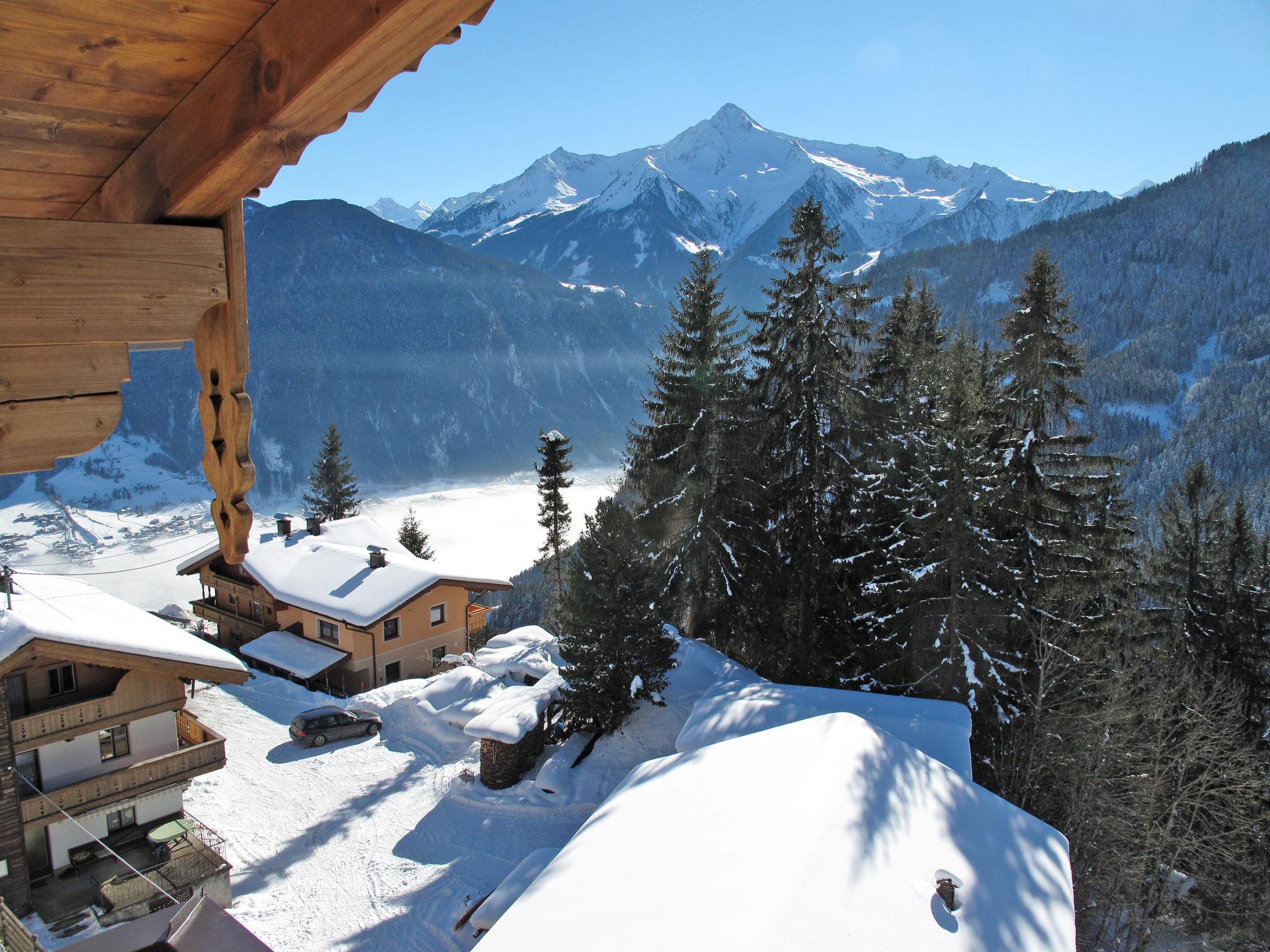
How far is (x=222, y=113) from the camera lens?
A: 95.6 inches

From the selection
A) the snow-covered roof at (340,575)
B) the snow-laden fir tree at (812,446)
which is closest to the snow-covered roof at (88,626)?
the snow-covered roof at (340,575)

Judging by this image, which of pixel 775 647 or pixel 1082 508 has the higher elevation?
pixel 1082 508

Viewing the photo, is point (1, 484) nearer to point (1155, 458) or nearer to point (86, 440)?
point (86, 440)

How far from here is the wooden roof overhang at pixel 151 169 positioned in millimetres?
2102

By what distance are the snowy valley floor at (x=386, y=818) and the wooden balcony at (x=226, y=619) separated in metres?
8.31

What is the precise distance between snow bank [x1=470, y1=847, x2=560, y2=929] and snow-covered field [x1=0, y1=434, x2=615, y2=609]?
8578cm

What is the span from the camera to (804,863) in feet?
26.8

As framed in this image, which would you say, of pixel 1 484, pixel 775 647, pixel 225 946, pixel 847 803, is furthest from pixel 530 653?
pixel 1 484

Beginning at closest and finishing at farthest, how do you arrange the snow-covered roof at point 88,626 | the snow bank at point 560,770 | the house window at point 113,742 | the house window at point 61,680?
the snow-covered roof at point 88,626, the house window at point 61,680, the house window at point 113,742, the snow bank at point 560,770

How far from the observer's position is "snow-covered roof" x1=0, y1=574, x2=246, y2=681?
15227 millimetres

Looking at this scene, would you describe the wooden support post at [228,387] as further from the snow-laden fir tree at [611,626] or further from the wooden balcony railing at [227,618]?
the wooden balcony railing at [227,618]

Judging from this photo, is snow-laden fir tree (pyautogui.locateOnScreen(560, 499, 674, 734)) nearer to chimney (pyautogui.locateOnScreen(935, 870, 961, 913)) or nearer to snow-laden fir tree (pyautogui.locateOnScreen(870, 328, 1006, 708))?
snow-laden fir tree (pyautogui.locateOnScreen(870, 328, 1006, 708))

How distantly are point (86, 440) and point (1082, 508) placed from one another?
23.6 meters

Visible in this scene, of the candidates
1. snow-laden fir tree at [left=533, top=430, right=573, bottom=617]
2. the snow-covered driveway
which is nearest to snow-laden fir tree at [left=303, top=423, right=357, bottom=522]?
snow-laden fir tree at [left=533, top=430, right=573, bottom=617]
